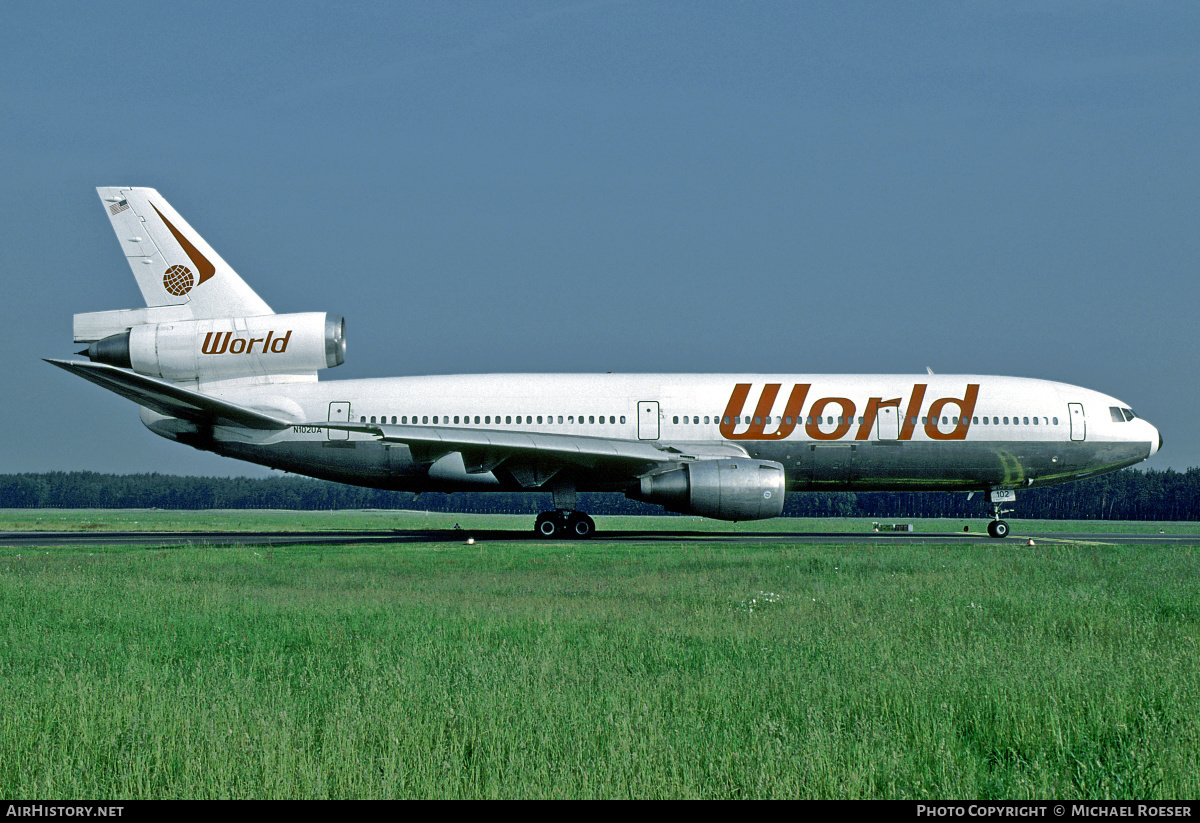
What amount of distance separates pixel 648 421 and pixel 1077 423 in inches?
482

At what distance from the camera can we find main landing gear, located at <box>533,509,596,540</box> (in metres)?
25.7

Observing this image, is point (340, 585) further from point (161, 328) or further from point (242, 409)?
A: point (161, 328)

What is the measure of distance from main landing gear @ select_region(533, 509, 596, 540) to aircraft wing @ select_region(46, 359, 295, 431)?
23.4ft

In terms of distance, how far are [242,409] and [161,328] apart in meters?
3.64

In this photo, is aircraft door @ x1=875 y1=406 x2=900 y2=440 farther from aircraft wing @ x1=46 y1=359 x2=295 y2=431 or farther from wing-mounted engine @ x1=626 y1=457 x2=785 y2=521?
aircraft wing @ x1=46 y1=359 x2=295 y2=431

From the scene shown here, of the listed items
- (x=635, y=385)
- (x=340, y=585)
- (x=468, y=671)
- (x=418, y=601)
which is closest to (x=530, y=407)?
(x=635, y=385)

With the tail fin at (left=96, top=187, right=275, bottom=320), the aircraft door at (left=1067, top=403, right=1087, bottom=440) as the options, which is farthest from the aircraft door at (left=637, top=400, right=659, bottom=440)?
the aircraft door at (left=1067, top=403, right=1087, bottom=440)

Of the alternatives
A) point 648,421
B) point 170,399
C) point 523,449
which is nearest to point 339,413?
point 170,399

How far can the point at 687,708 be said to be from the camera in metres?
6.60

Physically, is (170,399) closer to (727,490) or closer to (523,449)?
(523,449)

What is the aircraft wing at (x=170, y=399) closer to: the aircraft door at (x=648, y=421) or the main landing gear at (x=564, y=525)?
the main landing gear at (x=564, y=525)

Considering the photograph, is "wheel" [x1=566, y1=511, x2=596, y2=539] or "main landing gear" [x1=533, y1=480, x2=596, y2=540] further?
"wheel" [x1=566, y1=511, x2=596, y2=539]

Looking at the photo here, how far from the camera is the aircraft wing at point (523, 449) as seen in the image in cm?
2341

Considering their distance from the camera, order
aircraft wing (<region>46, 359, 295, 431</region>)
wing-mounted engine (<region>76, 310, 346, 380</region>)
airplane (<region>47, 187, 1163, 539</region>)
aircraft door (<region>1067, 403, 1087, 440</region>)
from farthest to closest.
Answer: aircraft door (<region>1067, 403, 1087, 440</region>)
airplane (<region>47, 187, 1163, 539</region>)
wing-mounted engine (<region>76, 310, 346, 380</region>)
aircraft wing (<region>46, 359, 295, 431</region>)
